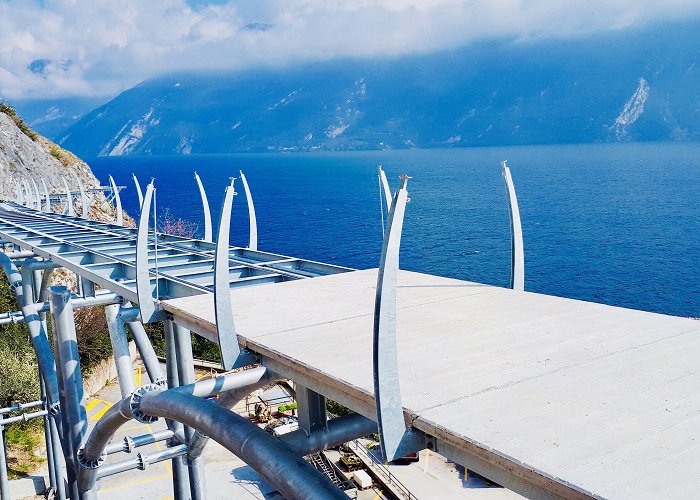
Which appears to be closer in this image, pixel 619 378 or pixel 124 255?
pixel 619 378

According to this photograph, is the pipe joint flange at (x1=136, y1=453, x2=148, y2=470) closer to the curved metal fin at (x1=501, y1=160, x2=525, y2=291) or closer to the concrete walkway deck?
the concrete walkway deck

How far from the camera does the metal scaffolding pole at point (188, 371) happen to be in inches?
497

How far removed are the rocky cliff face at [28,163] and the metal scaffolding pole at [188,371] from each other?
154 ft

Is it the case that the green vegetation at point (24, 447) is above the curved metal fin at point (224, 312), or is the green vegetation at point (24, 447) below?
below

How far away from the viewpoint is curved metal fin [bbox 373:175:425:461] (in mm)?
6359

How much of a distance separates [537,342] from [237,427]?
154 inches

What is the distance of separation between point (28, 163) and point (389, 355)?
2627 inches

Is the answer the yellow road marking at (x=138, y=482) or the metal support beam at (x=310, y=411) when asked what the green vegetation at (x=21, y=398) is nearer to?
the yellow road marking at (x=138, y=482)

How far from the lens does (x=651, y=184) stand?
164625 mm

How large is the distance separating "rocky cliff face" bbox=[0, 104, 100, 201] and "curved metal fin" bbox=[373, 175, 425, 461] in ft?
178

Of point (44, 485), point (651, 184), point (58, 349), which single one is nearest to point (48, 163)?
point (44, 485)

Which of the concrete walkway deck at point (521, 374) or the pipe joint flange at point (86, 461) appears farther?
the pipe joint flange at point (86, 461)

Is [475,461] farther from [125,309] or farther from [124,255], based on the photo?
[124,255]

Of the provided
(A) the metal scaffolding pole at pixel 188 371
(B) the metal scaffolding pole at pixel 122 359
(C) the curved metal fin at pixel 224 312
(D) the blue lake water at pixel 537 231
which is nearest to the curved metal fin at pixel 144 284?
(A) the metal scaffolding pole at pixel 188 371
